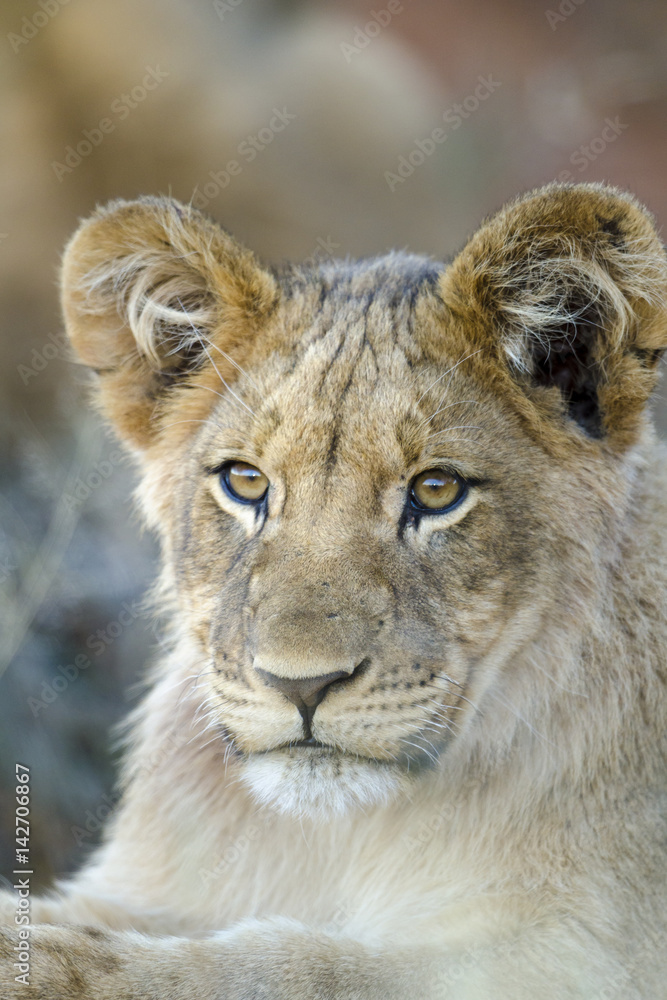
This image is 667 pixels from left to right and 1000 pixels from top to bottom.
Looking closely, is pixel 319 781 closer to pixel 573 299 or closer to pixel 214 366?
pixel 214 366

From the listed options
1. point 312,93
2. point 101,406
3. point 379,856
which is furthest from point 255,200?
point 379,856

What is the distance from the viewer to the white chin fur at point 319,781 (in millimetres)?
→ 2314

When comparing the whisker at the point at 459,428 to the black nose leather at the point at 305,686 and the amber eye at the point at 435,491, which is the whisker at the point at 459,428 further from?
the black nose leather at the point at 305,686

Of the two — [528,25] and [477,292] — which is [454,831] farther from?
[528,25]

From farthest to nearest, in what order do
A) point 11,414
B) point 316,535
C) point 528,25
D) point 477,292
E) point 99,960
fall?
point 528,25 → point 11,414 → point 477,292 → point 316,535 → point 99,960

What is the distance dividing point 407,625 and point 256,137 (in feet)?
18.5

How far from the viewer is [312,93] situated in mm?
7477

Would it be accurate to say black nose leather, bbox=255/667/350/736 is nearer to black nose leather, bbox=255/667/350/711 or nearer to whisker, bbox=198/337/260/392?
black nose leather, bbox=255/667/350/711

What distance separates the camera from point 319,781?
2.33 meters

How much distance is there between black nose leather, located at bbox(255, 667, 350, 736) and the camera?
219 cm

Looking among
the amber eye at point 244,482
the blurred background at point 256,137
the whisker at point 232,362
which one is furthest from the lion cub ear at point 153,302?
the blurred background at point 256,137

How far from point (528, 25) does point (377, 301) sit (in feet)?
19.8

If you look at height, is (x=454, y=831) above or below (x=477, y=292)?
below

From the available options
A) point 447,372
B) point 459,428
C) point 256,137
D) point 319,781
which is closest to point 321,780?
point 319,781
